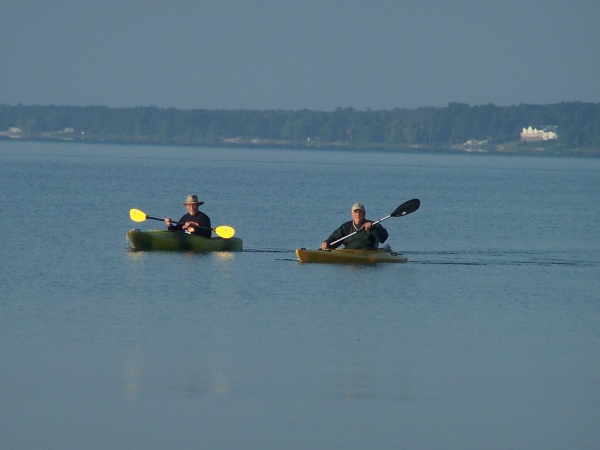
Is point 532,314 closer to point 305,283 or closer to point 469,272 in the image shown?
point 305,283

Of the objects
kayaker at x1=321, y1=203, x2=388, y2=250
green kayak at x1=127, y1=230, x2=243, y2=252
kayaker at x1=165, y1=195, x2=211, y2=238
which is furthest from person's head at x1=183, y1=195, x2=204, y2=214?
kayaker at x1=321, y1=203, x2=388, y2=250

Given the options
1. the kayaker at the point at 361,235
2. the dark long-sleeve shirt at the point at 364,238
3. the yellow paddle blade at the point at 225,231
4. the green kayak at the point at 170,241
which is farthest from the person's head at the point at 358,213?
the yellow paddle blade at the point at 225,231

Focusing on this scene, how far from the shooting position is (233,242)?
75.4 ft

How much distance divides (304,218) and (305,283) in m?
Answer: 17.5

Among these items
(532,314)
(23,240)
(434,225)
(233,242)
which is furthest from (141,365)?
(434,225)

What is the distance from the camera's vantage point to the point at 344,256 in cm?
2041

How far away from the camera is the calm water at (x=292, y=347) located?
970cm

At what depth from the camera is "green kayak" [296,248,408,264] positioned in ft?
66.8

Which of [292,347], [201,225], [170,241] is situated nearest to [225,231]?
[201,225]

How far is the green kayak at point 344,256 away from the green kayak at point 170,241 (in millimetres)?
2114

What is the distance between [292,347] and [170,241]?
943 cm

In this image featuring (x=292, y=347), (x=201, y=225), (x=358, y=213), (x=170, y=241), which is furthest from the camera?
(x=201, y=225)

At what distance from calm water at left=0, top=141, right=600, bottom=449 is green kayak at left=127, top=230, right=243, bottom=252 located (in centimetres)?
34

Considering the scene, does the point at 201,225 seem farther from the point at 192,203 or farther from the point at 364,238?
the point at 364,238
